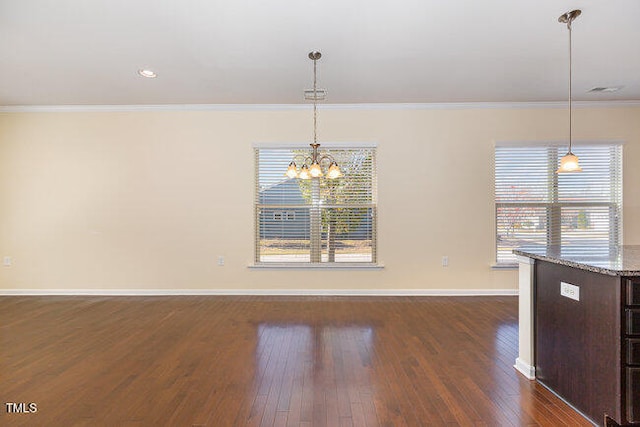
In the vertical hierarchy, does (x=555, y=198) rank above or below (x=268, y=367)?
above

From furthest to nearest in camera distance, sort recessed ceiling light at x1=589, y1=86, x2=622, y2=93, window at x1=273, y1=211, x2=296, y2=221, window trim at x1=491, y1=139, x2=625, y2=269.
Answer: window at x1=273, y1=211, x2=296, y2=221 → window trim at x1=491, y1=139, x2=625, y2=269 → recessed ceiling light at x1=589, y1=86, x2=622, y2=93

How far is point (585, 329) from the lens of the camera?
1980 millimetres

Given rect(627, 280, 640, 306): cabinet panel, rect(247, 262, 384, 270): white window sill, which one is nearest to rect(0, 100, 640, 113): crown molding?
rect(247, 262, 384, 270): white window sill

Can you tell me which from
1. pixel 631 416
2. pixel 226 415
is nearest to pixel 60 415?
pixel 226 415

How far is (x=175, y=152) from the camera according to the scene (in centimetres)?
502

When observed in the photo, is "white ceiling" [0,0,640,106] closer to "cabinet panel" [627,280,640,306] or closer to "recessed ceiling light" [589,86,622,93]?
"recessed ceiling light" [589,86,622,93]

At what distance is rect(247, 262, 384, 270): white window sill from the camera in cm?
495

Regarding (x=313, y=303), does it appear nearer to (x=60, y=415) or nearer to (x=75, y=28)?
(x=60, y=415)

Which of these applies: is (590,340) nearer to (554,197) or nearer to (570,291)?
(570,291)

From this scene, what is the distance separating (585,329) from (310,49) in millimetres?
3177

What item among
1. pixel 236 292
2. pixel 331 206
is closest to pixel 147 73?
pixel 331 206

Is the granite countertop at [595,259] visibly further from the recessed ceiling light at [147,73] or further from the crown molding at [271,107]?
the recessed ceiling light at [147,73]

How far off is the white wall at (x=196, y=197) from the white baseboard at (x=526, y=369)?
2.37 m

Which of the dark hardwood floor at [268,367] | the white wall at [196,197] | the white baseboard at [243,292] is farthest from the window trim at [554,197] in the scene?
the dark hardwood floor at [268,367]
